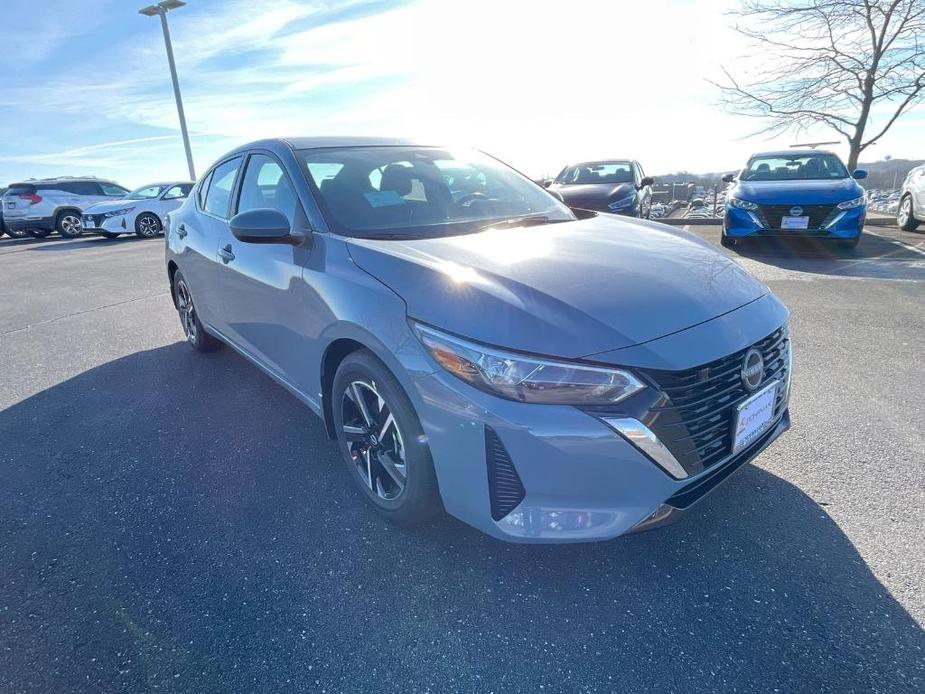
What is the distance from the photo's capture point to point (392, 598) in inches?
77.5

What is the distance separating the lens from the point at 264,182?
3104 mm

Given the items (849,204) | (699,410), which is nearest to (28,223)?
(849,204)

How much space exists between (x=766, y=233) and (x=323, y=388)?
7.55m

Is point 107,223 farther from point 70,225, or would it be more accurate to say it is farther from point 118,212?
point 70,225

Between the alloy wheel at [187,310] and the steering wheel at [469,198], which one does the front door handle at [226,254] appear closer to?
the alloy wheel at [187,310]

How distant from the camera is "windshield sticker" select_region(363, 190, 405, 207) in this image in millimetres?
2736

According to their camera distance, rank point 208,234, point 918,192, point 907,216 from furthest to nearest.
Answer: point 907,216 → point 918,192 → point 208,234

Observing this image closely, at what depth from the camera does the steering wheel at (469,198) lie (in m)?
3.03

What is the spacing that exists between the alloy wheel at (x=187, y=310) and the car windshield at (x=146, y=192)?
1291 centimetres

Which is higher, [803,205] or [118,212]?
[118,212]

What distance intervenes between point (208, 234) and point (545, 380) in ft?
9.66

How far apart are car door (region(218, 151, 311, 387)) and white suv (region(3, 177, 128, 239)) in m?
16.9

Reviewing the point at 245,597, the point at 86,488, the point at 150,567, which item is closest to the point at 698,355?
the point at 245,597

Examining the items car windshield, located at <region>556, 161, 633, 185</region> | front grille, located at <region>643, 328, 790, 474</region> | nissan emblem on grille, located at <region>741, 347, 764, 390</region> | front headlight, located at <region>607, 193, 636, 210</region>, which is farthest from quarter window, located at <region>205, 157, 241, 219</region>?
car windshield, located at <region>556, 161, 633, 185</region>
